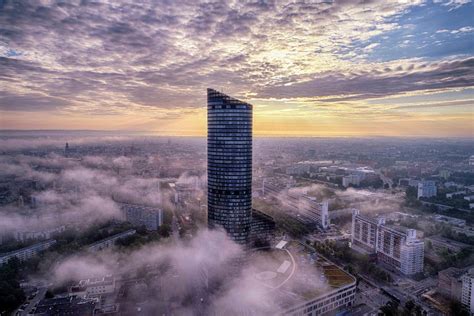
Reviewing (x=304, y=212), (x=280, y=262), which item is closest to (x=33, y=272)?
(x=280, y=262)

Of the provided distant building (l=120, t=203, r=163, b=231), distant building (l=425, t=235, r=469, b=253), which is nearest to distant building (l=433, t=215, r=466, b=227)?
distant building (l=425, t=235, r=469, b=253)

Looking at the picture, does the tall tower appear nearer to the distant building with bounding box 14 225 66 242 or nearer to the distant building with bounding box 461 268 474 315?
the distant building with bounding box 461 268 474 315

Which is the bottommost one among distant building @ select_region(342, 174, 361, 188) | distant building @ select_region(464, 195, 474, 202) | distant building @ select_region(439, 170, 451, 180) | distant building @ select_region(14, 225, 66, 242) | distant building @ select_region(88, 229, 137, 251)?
distant building @ select_region(88, 229, 137, 251)

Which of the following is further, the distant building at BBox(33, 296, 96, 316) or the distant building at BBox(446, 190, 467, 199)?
the distant building at BBox(446, 190, 467, 199)

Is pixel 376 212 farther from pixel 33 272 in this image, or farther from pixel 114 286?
pixel 33 272

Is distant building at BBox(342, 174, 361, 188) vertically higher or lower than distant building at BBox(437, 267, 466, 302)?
higher

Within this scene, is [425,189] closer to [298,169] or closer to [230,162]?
[298,169]
